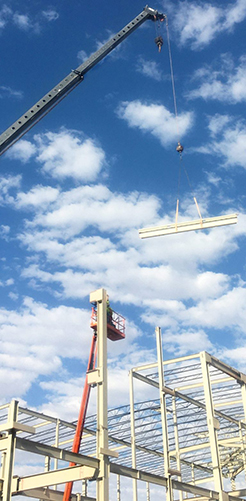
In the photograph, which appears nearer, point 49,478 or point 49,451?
point 49,451

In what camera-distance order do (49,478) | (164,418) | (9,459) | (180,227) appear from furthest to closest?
1. (180,227)
2. (164,418)
3. (49,478)
4. (9,459)

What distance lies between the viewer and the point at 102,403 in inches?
880

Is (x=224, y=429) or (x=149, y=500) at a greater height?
(x=224, y=429)

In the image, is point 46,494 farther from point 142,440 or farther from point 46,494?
point 142,440

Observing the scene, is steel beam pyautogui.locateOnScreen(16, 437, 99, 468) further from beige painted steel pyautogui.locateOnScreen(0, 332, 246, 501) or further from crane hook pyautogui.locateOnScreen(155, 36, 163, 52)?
crane hook pyautogui.locateOnScreen(155, 36, 163, 52)

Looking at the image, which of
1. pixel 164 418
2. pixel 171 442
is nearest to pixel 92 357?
pixel 164 418

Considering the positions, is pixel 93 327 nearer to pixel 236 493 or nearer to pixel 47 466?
pixel 47 466

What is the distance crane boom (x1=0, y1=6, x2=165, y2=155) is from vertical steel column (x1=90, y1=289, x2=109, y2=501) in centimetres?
1140

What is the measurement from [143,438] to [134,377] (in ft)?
41.5

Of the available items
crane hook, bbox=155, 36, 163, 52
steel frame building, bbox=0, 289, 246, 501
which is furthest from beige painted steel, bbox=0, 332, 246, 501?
crane hook, bbox=155, 36, 163, 52

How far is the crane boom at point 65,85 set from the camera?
30266 millimetres

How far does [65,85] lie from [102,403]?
20.0 m

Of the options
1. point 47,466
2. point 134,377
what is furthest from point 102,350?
point 47,466

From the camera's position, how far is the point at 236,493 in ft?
96.3
